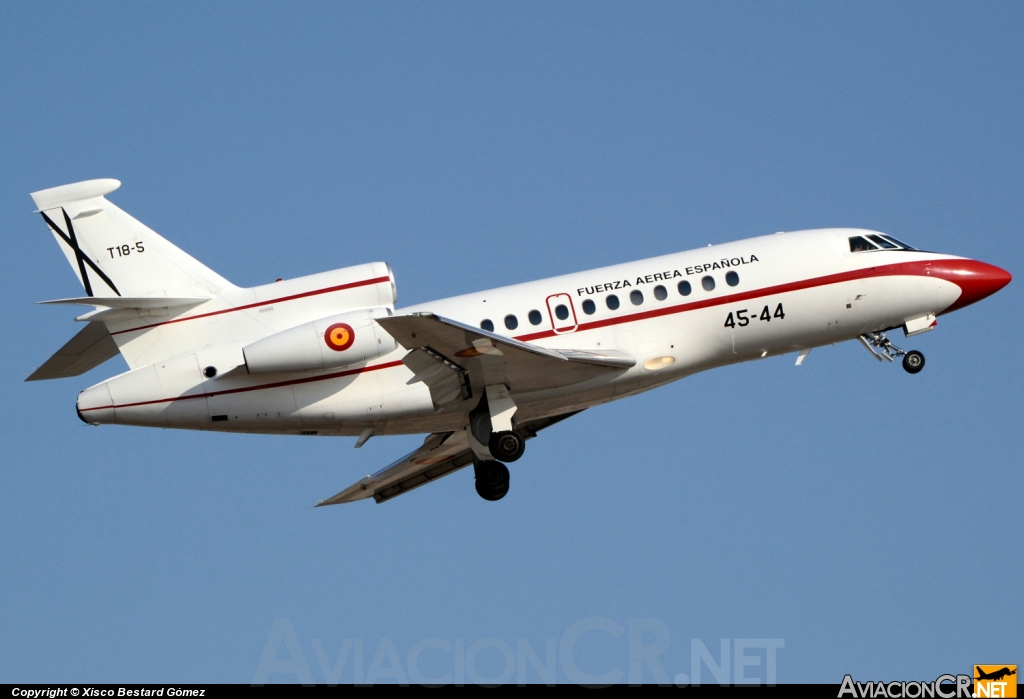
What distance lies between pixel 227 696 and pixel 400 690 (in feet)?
8.09

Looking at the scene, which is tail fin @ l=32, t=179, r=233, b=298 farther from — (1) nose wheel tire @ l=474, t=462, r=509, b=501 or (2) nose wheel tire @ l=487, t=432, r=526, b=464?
(1) nose wheel tire @ l=474, t=462, r=509, b=501

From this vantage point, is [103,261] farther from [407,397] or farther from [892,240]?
[892,240]

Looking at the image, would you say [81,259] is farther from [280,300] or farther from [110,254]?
[280,300]

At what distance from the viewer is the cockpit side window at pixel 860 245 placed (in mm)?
28312

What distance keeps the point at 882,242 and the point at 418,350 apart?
9.89 m

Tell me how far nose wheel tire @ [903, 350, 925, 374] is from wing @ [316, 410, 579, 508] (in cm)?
677

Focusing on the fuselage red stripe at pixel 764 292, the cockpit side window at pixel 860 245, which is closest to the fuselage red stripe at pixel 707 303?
the fuselage red stripe at pixel 764 292

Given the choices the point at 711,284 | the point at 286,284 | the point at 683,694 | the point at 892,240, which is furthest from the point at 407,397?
the point at 892,240

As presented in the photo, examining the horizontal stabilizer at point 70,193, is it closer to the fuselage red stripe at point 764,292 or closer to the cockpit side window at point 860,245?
the fuselage red stripe at point 764,292

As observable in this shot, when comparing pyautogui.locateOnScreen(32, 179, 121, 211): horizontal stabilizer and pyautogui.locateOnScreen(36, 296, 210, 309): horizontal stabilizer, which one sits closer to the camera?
pyautogui.locateOnScreen(36, 296, 210, 309): horizontal stabilizer

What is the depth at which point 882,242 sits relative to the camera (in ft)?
94.1

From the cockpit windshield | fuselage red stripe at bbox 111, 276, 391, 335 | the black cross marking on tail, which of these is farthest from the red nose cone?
the black cross marking on tail

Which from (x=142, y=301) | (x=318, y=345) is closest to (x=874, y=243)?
(x=318, y=345)

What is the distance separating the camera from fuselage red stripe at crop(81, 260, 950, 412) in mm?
26219
